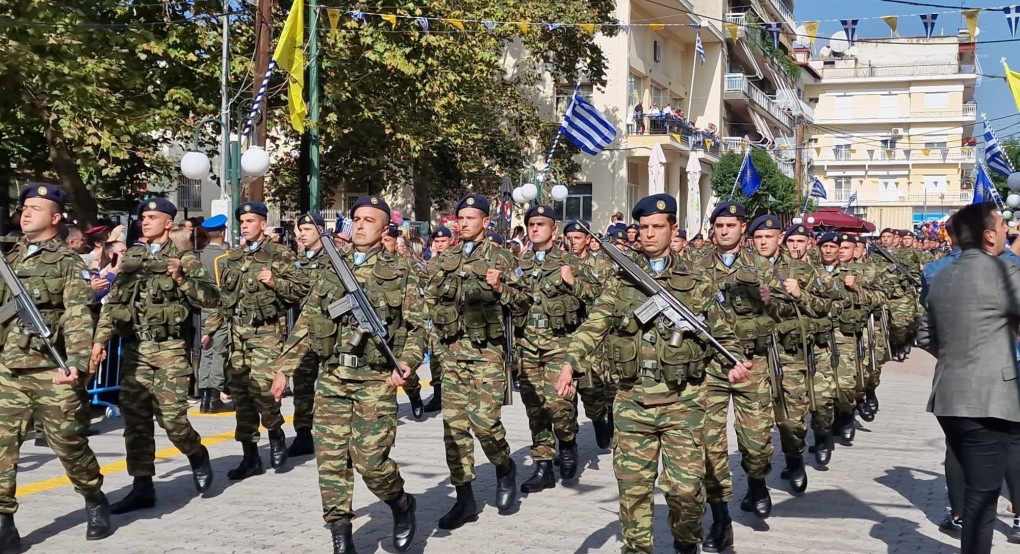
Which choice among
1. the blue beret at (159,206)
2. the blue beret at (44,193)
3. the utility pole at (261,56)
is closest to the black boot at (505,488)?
the blue beret at (159,206)

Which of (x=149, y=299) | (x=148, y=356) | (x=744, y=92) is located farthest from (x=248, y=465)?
(x=744, y=92)

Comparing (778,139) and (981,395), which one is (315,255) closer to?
(981,395)

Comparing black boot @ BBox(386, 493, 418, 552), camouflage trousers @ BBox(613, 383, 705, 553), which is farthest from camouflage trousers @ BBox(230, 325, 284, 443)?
camouflage trousers @ BBox(613, 383, 705, 553)

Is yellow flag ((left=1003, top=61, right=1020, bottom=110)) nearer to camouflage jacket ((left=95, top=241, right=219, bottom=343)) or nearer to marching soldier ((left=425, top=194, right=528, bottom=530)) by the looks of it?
marching soldier ((left=425, top=194, right=528, bottom=530))

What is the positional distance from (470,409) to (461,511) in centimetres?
67

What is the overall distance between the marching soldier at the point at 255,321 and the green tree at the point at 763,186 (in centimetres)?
3420

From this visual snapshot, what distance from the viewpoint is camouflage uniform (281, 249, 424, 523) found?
593 cm

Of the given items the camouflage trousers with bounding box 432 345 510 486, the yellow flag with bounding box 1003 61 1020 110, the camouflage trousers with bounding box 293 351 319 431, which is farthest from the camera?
the yellow flag with bounding box 1003 61 1020 110

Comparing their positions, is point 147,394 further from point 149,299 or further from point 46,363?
point 46,363

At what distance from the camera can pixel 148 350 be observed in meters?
7.13

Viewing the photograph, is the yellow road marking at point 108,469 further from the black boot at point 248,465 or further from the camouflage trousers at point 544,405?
the camouflage trousers at point 544,405

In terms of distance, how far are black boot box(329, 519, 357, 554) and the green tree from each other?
36993mm

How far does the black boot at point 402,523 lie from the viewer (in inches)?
242

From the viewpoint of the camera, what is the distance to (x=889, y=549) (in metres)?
6.49
